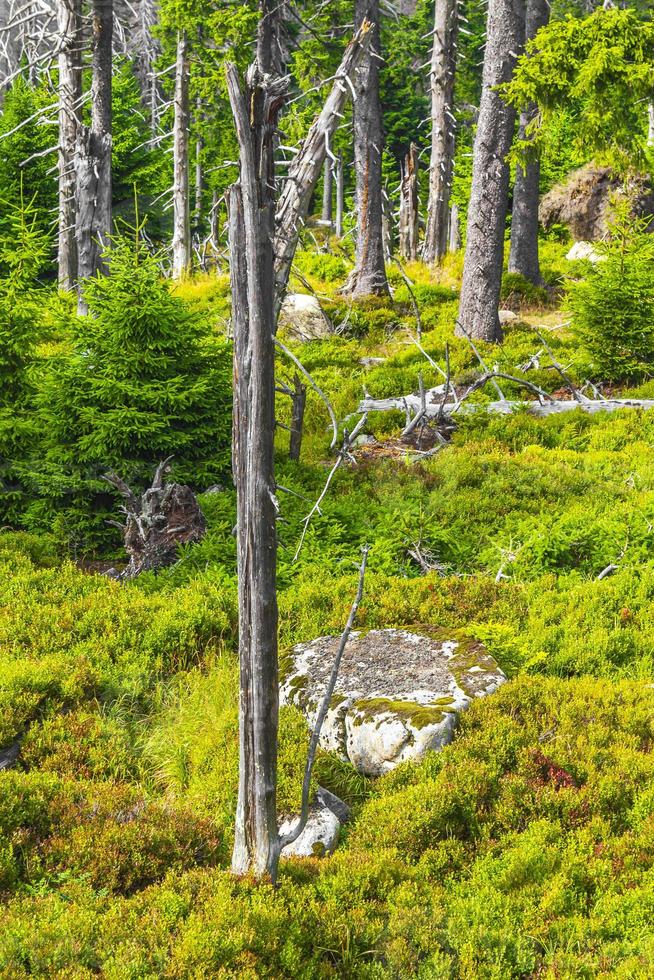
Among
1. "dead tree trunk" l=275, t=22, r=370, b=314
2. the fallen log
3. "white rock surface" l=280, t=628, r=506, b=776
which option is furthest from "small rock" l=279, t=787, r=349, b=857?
the fallen log

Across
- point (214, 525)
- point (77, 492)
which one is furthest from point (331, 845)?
point (77, 492)

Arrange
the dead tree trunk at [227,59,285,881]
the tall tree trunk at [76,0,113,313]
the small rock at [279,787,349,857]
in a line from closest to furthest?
the dead tree trunk at [227,59,285,881] → the small rock at [279,787,349,857] → the tall tree trunk at [76,0,113,313]

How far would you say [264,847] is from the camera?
3918 mm

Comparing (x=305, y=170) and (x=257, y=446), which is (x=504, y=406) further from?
(x=257, y=446)

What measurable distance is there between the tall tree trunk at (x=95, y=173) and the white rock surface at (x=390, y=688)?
9.03 m

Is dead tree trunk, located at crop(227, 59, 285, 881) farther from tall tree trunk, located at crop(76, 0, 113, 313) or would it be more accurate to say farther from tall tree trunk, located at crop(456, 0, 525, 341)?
tall tree trunk, located at crop(456, 0, 525, 341)

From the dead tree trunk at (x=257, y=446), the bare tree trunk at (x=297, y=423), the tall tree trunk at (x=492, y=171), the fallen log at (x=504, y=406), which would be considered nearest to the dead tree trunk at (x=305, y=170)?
the dead tree trunk at (x=257, y=446)

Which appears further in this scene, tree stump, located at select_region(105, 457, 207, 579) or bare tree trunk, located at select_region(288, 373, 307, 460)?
bare tree trunk, located at select_region(288, 373, 307, 460)

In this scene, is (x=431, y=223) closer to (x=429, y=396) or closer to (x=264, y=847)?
(x=429, y=396)

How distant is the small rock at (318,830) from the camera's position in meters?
4.56

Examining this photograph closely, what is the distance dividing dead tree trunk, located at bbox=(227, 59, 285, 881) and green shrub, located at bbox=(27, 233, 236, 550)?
4.90 metres

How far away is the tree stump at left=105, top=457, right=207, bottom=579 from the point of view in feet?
26.6

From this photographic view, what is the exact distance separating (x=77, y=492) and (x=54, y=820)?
460 centimetres

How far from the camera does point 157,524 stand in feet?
26.9
